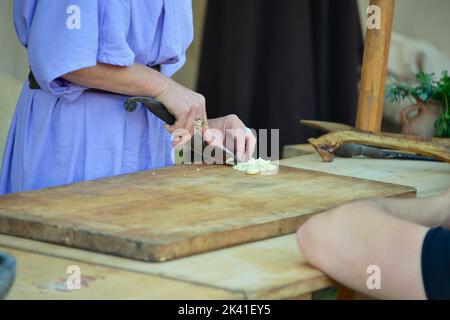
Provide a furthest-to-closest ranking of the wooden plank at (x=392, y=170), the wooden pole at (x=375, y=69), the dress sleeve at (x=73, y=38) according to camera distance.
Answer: the wooden pole at (x=375, y=69)
the wooden plank at (x=392, y=170)
the dress sleeve at (x=73, y=38)

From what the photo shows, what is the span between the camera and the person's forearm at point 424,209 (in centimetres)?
219

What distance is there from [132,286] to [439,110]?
2.32m

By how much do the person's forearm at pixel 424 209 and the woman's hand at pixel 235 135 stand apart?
0.88 meters

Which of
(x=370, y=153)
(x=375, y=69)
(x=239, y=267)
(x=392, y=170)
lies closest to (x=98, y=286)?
(x=239, y=267)

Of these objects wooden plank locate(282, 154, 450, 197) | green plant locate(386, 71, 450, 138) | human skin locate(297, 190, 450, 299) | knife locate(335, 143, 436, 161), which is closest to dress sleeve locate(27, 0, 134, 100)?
human skin locate(297, 190, 450, 299)

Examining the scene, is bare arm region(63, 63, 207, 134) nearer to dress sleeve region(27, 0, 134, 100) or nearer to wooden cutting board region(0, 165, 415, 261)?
dress sleeve region(27, 0, 134, 100)

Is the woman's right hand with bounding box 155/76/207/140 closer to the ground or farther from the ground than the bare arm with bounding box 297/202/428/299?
farther from the ground

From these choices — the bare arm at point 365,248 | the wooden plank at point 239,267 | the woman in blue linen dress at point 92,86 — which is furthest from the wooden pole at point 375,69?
the bare arm at point 365,248

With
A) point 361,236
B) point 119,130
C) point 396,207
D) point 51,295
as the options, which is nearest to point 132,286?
point 51,295

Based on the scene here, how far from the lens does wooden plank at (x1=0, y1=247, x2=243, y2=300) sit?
1827mm

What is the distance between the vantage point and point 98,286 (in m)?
1.88

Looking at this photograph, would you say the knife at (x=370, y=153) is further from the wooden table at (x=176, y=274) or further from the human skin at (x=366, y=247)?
the human skin at (x=366, y=247)

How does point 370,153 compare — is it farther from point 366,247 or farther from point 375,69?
point 366,247

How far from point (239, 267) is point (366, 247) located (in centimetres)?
26
